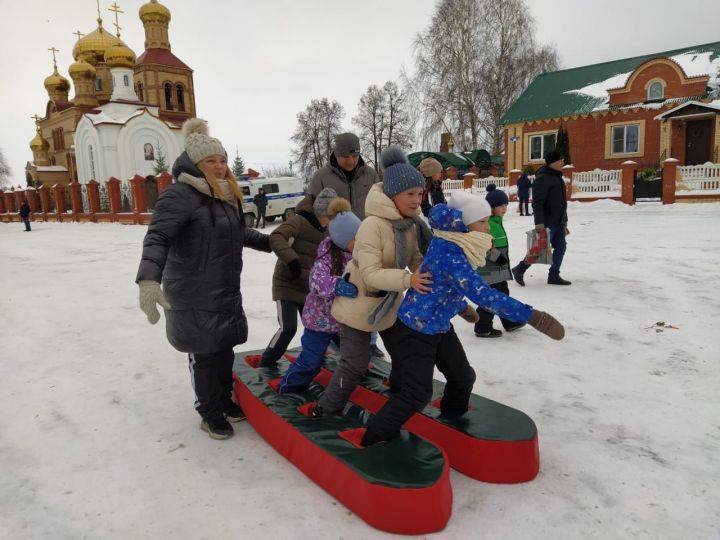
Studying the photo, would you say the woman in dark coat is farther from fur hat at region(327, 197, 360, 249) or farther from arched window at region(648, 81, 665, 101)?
arched window at region(648, 81, 665, 101)

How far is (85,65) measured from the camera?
44969 mm

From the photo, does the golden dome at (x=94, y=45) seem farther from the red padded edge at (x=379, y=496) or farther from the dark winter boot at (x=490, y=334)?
the red padded edge at (x=379, y=496)

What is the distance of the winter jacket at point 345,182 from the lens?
3795 millimetres

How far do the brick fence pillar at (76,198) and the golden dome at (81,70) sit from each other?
2023cm

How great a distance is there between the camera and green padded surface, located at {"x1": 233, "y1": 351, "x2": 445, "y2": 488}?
84.6 inches

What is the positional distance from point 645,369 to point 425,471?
8.24 ft

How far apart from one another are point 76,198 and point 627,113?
3155 cm

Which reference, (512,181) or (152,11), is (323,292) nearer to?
(512,181)

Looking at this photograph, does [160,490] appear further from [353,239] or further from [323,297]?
[353,239]

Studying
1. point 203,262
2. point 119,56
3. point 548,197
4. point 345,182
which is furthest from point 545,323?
point 119,56

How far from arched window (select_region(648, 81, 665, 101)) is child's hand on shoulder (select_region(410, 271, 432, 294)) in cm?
2636

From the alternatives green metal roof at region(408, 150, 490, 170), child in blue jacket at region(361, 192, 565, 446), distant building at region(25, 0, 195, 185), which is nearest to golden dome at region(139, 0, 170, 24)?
distant building at region(25, 0, 195, 185)

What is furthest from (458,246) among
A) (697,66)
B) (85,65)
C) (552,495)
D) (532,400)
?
(85,65)

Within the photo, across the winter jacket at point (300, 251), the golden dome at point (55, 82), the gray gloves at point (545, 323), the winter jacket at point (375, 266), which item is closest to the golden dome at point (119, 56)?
the golden dome at point (55, 82)
